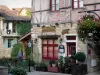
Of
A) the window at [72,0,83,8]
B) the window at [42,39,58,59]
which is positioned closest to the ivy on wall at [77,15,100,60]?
the window at [72,0,83,8]

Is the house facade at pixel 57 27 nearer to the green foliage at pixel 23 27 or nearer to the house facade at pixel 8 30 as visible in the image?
the green foliage at pixel 23 27

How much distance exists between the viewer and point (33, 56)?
1071 inches

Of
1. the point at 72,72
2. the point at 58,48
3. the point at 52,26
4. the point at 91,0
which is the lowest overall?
the point at 72,72

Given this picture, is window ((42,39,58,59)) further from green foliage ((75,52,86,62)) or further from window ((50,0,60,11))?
green foliage ((75,52,86,62))

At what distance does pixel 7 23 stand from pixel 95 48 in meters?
26.7

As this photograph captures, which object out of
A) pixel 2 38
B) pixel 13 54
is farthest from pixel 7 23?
pixel 13 54

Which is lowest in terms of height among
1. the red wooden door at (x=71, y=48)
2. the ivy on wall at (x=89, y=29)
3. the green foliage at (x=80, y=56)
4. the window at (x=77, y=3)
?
the green foliage at (x=80, y=56)

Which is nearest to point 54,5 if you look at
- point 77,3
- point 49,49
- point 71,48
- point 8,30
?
point 77,3

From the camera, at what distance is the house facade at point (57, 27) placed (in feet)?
75.9

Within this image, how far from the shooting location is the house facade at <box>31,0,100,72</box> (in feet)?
75.9

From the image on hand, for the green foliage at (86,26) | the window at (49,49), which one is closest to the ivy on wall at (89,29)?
the green foliage at (86,26)

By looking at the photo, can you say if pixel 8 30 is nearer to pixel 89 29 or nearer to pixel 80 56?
pixel 80 56

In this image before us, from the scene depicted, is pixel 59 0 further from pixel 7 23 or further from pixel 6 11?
pixel 6 11

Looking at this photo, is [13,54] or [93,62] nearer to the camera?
[93,62]
